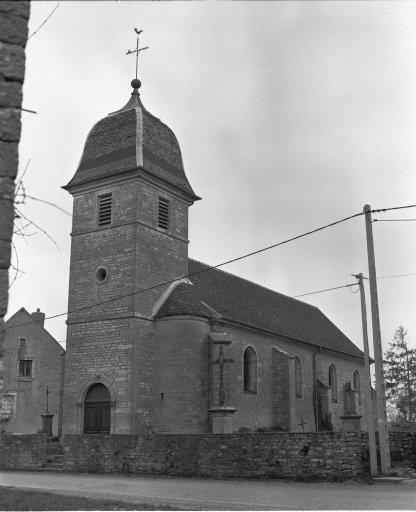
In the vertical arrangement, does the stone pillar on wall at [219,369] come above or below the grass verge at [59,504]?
above

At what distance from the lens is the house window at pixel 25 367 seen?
4244 cm

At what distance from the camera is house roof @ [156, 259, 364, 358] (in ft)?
101

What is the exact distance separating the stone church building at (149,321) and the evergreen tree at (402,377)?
35.6 metres

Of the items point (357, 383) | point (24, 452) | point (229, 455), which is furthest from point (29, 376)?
point (229, 455)

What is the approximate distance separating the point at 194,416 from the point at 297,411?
9.53 meters

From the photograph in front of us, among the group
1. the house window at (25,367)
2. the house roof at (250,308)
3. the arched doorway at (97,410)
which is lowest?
the arched doorway at (97,410)

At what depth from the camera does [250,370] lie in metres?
33.7

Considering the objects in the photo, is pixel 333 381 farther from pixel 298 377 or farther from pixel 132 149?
pixel 132 149

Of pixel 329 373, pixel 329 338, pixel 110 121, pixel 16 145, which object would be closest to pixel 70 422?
pixel 110 121

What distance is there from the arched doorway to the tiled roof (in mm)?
9640

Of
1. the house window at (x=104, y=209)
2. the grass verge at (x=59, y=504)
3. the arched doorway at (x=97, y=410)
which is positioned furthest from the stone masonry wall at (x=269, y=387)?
the grass verge at (x=59, y=504)

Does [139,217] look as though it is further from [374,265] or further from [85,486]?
[85,486]

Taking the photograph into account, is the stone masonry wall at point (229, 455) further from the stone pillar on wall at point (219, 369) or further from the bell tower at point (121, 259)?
the stone pillar on wall at point (219, 369)

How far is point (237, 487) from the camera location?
1655cm
